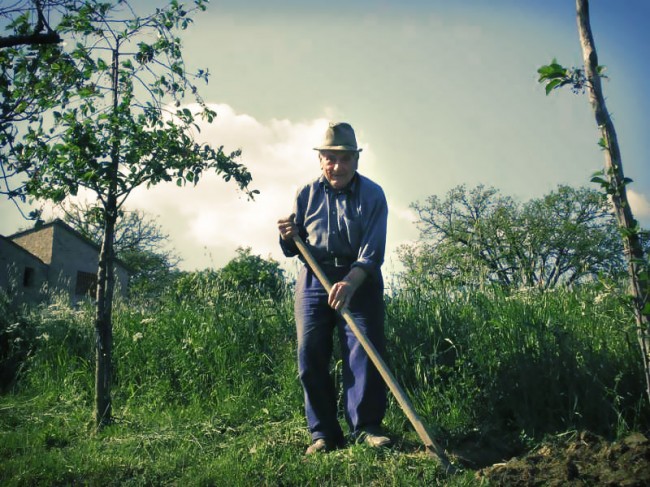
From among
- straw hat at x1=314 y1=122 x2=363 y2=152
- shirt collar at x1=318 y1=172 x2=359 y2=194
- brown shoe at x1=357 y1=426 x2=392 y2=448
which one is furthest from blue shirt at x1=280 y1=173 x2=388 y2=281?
brown shoe at x1=357 y1=426 x2=392 y2=448

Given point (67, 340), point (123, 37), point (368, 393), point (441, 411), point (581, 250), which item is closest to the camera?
point (368, 393)

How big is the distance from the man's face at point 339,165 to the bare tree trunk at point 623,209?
1.57 metres

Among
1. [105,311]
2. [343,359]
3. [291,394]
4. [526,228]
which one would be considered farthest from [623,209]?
[526,228]

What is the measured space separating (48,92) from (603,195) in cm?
416

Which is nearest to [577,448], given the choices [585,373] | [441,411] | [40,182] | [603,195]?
[585,373]

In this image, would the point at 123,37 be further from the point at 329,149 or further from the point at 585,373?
the point at 585,373

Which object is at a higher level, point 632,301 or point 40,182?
point 40,182

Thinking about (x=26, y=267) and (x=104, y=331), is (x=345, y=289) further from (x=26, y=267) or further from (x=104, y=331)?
(x=26, y=267)

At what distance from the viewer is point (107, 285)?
5027 mm

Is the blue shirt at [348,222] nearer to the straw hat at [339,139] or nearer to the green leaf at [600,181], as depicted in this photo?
the straw hat at [339,139]

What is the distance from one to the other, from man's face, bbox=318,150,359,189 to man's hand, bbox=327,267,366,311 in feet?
2.31

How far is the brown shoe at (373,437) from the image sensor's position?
362cm

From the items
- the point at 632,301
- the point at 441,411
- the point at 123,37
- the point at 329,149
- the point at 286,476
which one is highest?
the point at 123,37

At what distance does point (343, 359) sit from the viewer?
3.96 m
